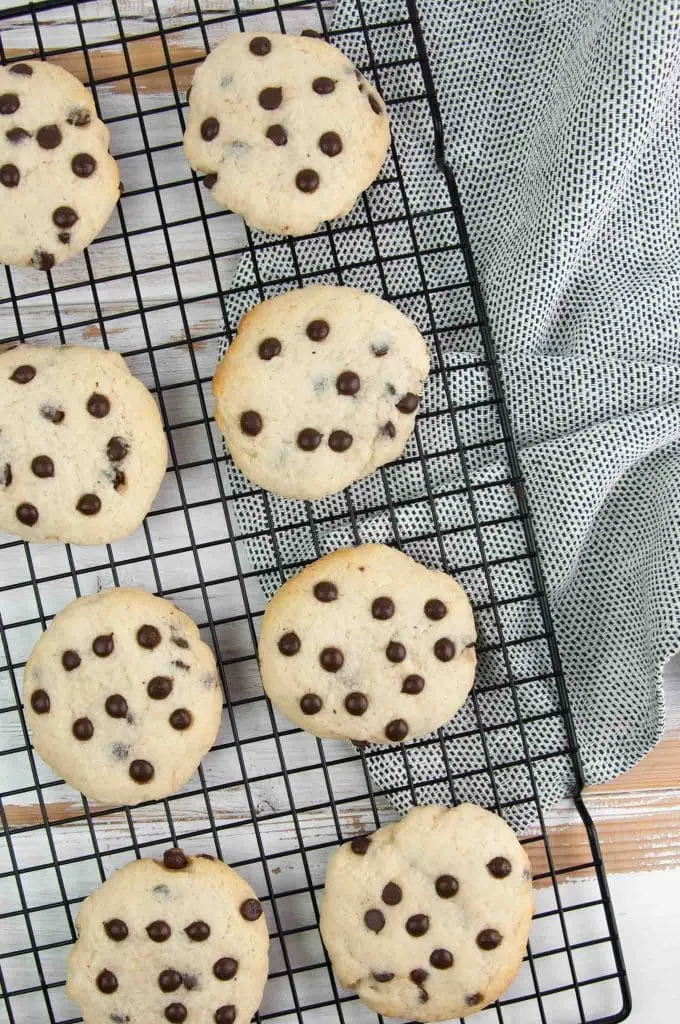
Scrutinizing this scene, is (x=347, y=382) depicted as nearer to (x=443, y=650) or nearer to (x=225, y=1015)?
(x=443, y=650)

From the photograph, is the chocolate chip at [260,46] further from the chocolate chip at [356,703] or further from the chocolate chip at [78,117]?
the chocolate chip at [356,703]

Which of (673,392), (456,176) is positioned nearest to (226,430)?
(456,176)

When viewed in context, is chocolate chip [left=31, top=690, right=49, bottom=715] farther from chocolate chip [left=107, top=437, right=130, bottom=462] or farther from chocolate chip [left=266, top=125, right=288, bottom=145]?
chocolate chip [left=266, top=125, right=288, bottom=145]

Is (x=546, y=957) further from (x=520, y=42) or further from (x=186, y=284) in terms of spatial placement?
(x=520, y=42)

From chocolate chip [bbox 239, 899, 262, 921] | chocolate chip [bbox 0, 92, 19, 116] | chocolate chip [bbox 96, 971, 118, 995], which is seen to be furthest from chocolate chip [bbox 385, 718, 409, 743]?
chocolate chip [bbox 0, 92, 19, 116]

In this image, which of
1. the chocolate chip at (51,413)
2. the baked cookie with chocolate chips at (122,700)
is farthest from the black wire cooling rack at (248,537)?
the chocolate chip at (51,413)

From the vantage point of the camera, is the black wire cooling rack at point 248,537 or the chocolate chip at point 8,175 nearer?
the chocolate chip at point 8,175
